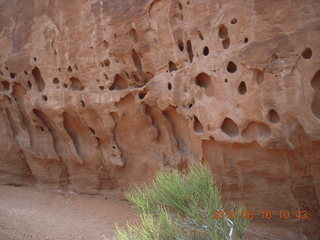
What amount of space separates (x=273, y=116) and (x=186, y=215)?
147cm

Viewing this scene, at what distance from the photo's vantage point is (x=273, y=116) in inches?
164

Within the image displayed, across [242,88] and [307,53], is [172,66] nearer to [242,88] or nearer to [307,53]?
[242,88]

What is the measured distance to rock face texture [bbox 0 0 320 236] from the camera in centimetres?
400

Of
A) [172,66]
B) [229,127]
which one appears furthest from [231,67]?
[172,66]

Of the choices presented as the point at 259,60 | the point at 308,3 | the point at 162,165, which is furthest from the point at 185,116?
the point at 308,3

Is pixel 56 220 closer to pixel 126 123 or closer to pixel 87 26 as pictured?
pixel 126 123

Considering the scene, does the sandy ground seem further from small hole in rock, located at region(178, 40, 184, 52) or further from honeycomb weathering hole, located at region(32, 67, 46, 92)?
small hole in rock, located at region(178, 40, 184, 52)

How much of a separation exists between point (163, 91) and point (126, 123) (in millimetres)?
1057

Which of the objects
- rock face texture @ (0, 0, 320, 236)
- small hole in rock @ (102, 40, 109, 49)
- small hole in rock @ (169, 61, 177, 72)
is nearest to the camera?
rock face texture @ (0, 0, 320, 236)

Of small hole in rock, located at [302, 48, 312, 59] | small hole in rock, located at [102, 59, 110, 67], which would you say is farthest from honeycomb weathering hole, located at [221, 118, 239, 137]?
small hole in rock, located at [102, 59, 110, 67]

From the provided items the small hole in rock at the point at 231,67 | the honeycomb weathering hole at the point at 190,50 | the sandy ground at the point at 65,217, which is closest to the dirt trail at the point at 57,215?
the sandy ground at the point at 65,217

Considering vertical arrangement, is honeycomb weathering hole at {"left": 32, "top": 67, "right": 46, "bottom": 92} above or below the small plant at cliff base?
above

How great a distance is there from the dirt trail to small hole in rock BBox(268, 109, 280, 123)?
267 centimetres

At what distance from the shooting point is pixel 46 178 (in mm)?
7484
